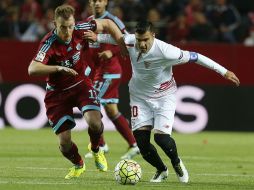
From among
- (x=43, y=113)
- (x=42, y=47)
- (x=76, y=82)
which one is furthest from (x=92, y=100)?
(x=43, y=113)

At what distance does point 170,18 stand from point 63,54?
11.7m

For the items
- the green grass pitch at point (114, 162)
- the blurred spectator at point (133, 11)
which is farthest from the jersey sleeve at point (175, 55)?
the blurred spectator at point (133, 11)

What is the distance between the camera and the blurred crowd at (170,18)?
69.5 ft

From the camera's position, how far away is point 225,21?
21.4m

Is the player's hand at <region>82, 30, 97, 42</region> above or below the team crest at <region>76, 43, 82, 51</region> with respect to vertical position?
above

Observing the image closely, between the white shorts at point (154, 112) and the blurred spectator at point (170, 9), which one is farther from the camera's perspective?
the blurred spectator at point (170, 9)

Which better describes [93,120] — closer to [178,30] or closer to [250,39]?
[178,30]

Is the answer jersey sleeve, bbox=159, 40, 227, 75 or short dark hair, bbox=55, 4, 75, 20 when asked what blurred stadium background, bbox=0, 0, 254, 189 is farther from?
short dark hair, bbox=55, 4, 75, 20

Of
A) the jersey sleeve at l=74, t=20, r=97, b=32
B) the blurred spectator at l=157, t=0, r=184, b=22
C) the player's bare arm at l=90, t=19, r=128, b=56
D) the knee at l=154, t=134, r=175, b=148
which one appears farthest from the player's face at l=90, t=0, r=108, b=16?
the blurred spectator at l=157, t=0, r=184, b=22

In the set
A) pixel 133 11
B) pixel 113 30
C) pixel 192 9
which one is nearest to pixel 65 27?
pixel 113 30

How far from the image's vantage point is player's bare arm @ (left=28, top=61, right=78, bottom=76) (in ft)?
32.2

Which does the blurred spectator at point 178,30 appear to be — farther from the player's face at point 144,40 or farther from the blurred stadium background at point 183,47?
the player's face at point 144,40

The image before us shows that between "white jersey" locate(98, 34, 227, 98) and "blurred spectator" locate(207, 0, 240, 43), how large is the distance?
36.3 ft

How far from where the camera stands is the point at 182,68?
66.4 ft
